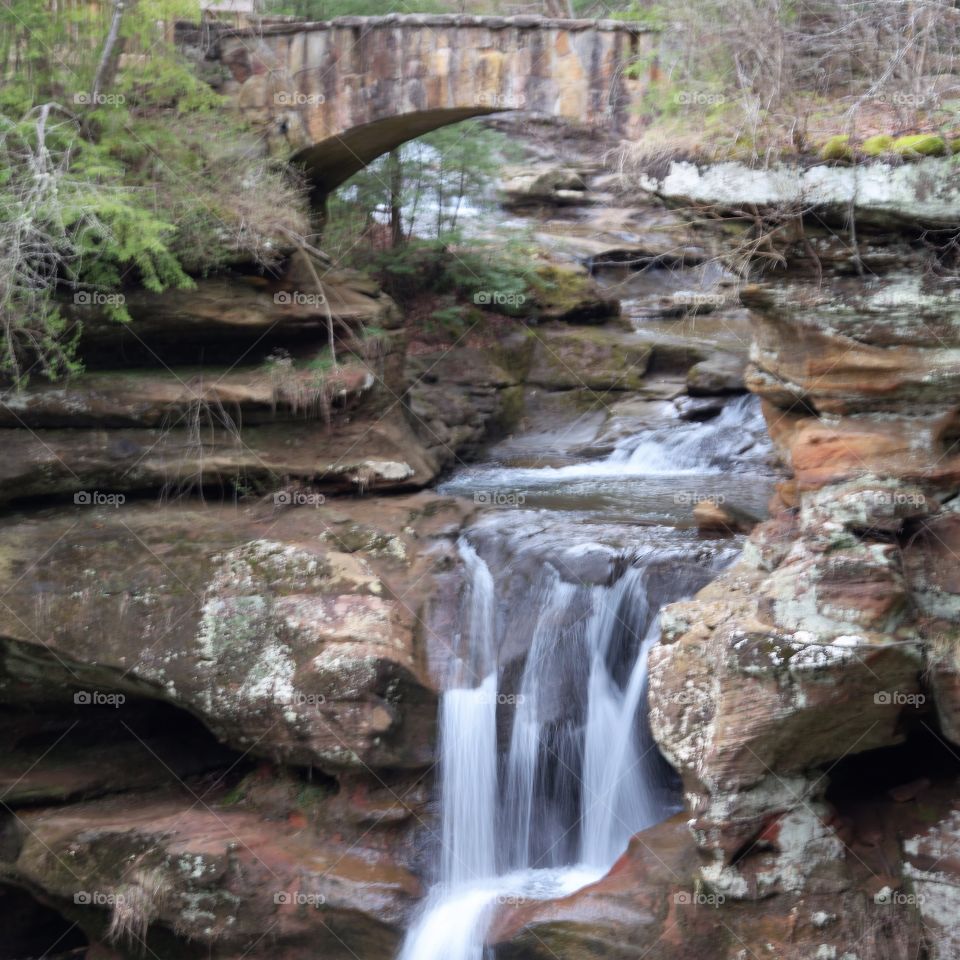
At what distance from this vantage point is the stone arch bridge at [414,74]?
30.2 ft

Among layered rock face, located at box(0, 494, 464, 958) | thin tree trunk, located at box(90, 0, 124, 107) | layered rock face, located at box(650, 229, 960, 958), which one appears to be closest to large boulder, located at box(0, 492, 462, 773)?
layered rock face, located at box(0, 494, 464, 958)

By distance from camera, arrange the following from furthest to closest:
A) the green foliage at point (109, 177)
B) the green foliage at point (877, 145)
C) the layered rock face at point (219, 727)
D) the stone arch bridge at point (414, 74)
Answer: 1. the stone arch bridge at point (414, 74)
2. the green foliage at point (109, 177)
3. the layered rock face at point (219, 727)
4. the green foliage at point (877, 145)

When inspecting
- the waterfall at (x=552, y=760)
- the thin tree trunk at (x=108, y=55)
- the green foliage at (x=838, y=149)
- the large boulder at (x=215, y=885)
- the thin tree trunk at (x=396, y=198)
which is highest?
the thin tree trunk at (x=108, y=55)

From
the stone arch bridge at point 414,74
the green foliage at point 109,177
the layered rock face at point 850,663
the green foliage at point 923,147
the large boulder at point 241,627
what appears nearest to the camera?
the layered rock face at point 850,663

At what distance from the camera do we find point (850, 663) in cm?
559

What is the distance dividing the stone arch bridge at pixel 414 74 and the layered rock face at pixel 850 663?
3.65 meters

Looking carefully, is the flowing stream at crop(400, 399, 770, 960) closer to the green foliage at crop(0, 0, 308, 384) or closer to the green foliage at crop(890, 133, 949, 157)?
the green foliage at crop(890, 133, 949, 157)

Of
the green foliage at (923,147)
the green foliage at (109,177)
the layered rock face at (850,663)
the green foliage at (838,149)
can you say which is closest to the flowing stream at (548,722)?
the layered rock face at (850,663)

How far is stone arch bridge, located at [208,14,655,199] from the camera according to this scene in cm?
922

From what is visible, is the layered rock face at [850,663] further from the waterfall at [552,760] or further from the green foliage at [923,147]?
the waterfall at [552,760]

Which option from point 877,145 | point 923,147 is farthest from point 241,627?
point 923,147

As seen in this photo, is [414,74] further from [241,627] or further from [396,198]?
[241,627]

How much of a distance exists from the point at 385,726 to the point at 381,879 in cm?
94

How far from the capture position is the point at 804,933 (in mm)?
5680
